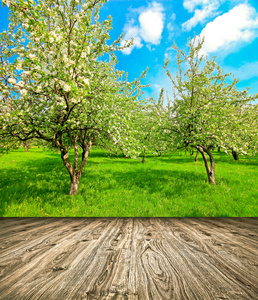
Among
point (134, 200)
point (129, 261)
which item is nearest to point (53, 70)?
point (129, 261)

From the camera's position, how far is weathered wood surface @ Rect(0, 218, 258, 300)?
4.36 feet

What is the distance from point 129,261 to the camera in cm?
181

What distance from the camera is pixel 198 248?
7.06ft

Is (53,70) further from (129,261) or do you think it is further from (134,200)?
(134,200)

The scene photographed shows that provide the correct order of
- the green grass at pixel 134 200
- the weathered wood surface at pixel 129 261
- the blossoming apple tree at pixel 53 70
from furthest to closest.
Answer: the green grass at pixel 134 200 → the blossoming apple tree at pixel 53 70 → the weathered wood surface at pixel 129 261

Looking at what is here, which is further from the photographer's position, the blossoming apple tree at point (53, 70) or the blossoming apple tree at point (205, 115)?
the blossoming apple tree at point (205, 115)

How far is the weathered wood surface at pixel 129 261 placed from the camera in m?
1.33

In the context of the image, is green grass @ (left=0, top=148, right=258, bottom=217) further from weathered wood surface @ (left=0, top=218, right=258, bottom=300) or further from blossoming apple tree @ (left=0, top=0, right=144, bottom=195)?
weathered wood surface @ (left=0, top=218, right=258, bottom=300)

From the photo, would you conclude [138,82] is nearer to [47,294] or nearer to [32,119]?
[32,119]

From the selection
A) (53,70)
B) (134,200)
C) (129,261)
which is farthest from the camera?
(134,200)

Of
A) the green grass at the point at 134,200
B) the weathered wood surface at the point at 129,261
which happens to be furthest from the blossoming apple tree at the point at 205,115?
the weathered wood surface at the point at 129,261

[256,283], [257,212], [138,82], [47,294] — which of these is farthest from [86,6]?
[257,212]

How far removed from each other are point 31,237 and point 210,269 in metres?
2.51

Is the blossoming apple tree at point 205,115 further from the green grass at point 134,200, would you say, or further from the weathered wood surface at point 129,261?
the weathered wood surface at point 129,261
